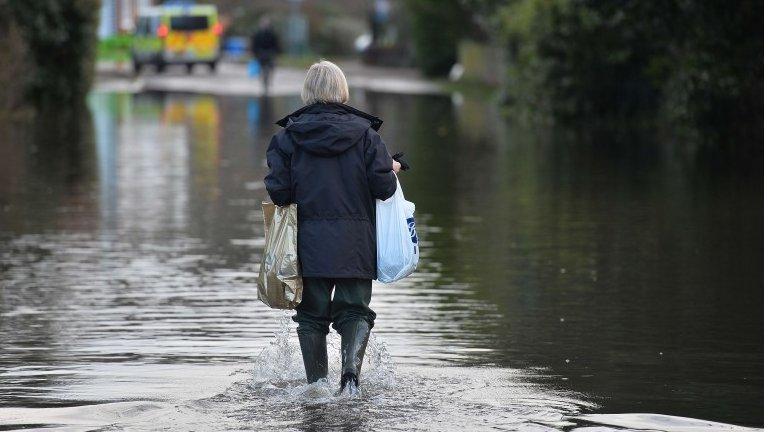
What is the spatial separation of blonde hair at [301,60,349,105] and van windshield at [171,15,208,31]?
4613 centimetres

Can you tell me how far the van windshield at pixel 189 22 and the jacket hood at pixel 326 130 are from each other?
4622cm

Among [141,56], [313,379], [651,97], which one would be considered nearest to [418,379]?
[313,379]

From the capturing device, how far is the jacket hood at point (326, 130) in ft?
23.5

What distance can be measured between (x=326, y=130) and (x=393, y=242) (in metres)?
0.52

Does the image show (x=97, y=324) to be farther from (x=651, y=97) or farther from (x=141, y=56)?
(x=141, y=56)

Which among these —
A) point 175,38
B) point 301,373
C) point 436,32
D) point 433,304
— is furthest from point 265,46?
point 301,373

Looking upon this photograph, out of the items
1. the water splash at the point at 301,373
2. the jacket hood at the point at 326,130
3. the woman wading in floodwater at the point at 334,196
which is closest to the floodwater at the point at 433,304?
the water splash at the point at 301,373

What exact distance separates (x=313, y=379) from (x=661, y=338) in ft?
7.14

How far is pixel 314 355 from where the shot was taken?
24.2 ft

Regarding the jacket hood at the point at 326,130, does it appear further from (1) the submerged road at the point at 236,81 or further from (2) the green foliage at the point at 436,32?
(2) the green foliage at the point at 436,32

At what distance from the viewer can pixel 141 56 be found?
51281 mm

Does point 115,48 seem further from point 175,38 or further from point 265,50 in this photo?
point 265,50

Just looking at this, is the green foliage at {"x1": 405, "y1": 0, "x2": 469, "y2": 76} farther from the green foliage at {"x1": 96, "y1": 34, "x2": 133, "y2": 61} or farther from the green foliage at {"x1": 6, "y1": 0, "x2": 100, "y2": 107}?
the green foliage at {"x1": 6, "y1": 0, "x2": 100, "y2": 107}

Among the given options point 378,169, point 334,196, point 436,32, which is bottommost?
point 334,196
